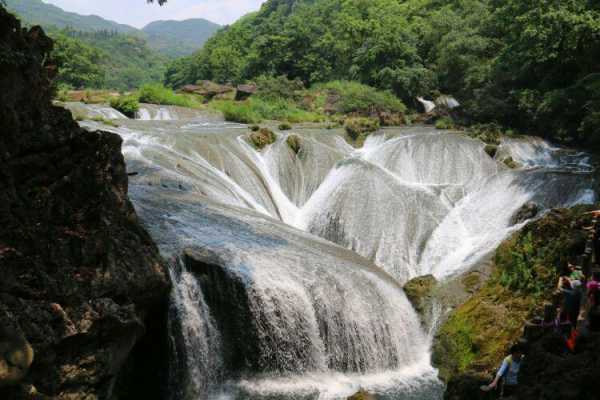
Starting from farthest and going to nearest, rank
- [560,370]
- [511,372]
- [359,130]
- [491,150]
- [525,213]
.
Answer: [359,130]
[491,150]
[525,213]
[511,372]
[560,370]

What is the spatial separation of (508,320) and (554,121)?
16.7 meters

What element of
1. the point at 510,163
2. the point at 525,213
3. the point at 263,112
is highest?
the point at 263,112

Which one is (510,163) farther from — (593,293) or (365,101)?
(365,101)

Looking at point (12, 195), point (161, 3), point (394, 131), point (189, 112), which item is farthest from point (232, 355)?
point (189, 112)

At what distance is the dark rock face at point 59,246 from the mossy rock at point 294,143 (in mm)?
13684

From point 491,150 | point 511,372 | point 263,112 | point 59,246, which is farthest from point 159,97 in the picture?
point 511,372

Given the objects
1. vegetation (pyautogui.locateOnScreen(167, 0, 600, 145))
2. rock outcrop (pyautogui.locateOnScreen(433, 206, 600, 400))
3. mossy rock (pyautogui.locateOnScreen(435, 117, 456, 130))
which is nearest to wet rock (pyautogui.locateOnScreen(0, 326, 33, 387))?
rock outcrop (pyautogui.locateOnScreen(433, 206, 600, 400))

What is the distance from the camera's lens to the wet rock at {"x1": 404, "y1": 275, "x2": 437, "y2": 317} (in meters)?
12.9

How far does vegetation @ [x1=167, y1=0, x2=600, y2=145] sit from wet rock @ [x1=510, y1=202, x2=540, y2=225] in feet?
13.4

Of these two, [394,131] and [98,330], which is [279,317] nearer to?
[98,330]

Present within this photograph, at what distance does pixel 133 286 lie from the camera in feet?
27.8

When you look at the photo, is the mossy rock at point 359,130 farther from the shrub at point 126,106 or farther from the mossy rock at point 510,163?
the shrub at point 126,106

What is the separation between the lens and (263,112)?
35.4 m

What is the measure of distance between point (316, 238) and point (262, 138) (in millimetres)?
8942
